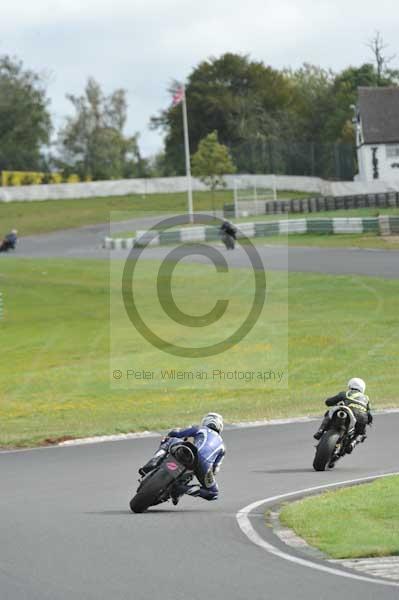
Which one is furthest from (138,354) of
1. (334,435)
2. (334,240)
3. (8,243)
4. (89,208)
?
(89,208)

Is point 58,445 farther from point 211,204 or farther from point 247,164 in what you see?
point 247,164

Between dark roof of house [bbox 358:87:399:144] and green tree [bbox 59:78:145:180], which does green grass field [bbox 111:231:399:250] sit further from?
green tree [bbox 59:78:145:180]

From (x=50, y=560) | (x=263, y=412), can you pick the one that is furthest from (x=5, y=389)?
(x=50, y=560)

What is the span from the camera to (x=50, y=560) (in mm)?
9898

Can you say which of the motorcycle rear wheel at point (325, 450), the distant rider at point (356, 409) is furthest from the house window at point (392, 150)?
the motorcycle rear wheel at point (325, 450)

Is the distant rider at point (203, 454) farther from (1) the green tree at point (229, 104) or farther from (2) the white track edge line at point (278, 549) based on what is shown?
(1) the green tree at point (229, 104)

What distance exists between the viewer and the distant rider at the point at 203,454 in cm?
1279

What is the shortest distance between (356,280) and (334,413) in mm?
27782

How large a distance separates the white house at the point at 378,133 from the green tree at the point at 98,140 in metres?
35.7

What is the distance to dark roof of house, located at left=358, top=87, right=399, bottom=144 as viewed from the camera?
299ft

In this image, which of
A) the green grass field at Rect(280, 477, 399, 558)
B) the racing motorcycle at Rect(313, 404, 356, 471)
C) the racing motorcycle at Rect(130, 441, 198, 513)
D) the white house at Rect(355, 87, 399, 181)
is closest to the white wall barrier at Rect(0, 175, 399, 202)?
the white house at Rect(355, 87, 399, 181)

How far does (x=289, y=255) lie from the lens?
53344 mm

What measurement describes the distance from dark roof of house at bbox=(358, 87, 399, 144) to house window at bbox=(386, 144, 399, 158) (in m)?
0.97

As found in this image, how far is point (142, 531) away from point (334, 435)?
17.1ft
